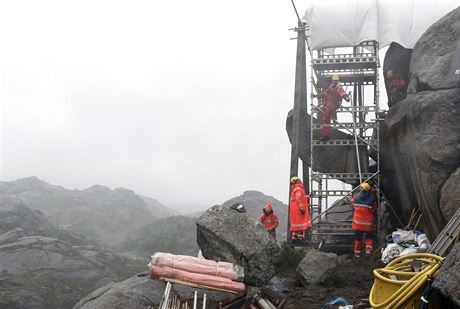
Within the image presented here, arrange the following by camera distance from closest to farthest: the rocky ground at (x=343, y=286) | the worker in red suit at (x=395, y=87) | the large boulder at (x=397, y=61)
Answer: the rocky ground at (x=343, y=286), the worker in red suit at (x=395, y=87), the large boulder at (x=397, y=61)

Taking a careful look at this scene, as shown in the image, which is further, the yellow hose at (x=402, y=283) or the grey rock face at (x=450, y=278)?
the yellow hose at (x=402, y=283)

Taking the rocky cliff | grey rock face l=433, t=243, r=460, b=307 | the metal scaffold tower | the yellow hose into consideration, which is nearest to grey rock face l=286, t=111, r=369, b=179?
the metal scaffold tower

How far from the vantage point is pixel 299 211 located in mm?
12789

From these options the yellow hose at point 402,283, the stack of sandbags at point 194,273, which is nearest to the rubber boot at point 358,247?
the stack of sandbags at point 194,273

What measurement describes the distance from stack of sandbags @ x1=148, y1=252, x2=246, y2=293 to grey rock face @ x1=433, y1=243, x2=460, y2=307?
5.21m

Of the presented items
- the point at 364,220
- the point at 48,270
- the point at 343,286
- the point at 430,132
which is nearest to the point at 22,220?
the point at 48,270

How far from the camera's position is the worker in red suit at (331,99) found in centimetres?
1477

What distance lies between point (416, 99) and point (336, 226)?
5078mm

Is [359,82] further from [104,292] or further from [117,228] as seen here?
[117,228]

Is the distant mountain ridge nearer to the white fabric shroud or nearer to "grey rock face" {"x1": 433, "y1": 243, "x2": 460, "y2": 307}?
the white fabric shroud

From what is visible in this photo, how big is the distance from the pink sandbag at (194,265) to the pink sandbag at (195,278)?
0.09 m

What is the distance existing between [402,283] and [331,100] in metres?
10.1

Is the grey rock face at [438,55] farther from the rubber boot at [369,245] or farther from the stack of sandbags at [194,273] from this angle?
the stack of sandbags at [194,273]

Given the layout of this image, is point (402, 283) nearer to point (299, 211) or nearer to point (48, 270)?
point (299, 211)
